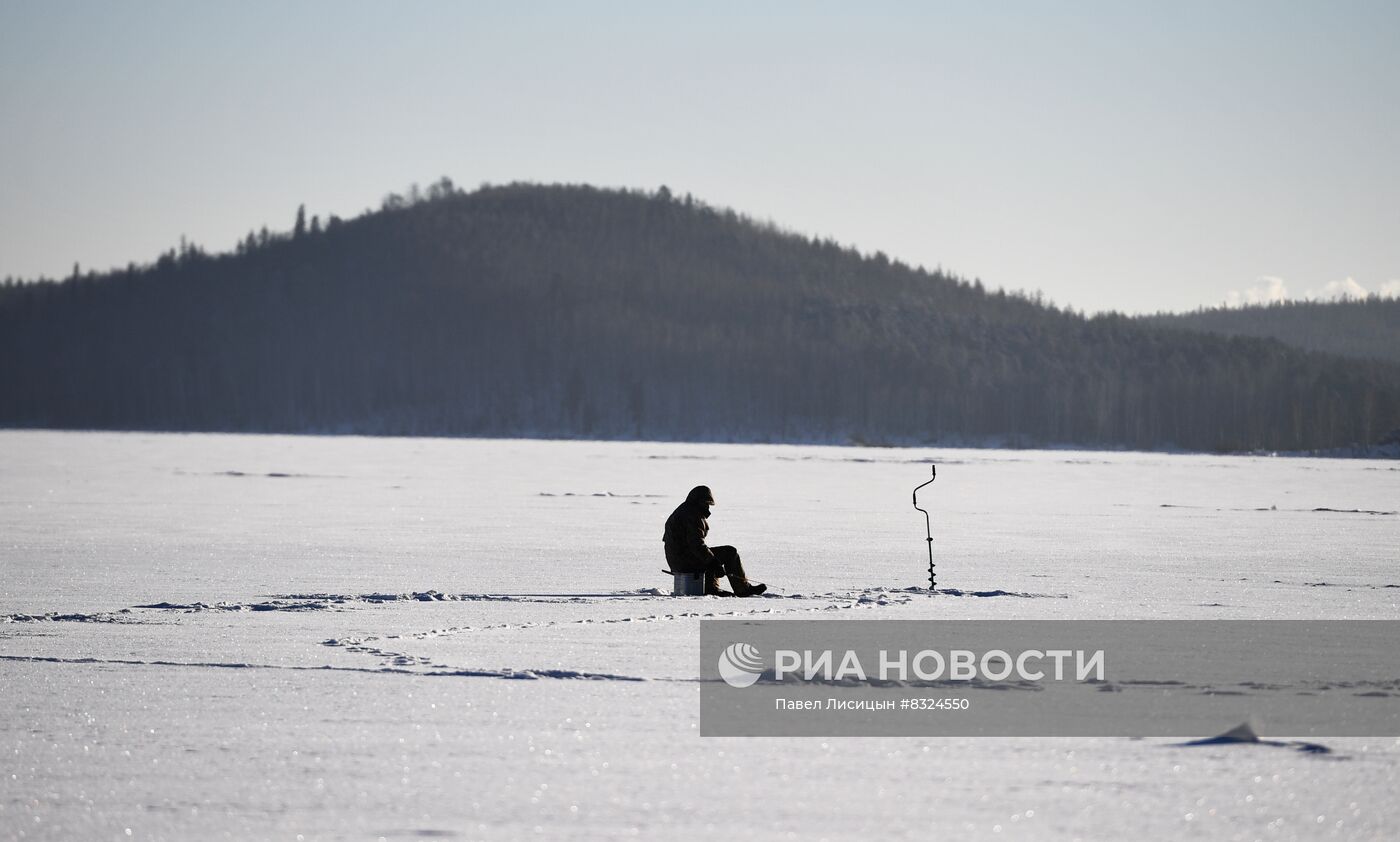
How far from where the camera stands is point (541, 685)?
890cm

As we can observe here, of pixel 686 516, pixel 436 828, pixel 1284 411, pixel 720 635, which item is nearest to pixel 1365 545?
pixel 686 516

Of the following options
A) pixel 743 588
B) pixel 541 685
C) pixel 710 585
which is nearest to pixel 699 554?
pixel 710 585

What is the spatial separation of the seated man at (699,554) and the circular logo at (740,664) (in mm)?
3502

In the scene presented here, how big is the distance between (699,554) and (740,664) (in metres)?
4.56

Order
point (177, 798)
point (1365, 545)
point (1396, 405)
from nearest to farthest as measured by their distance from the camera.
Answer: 1. point (177, 798)
2. point (1365, 545)
3. point (1396, 405)

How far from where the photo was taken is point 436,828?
18.7ft

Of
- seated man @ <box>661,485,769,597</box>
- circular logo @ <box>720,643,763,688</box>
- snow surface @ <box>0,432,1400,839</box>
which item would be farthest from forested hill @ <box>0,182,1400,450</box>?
circular logo @ <box>720,643,763,688</box>

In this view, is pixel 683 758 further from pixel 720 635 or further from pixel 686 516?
pixel 686 516

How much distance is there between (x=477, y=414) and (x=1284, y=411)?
88.0 meters

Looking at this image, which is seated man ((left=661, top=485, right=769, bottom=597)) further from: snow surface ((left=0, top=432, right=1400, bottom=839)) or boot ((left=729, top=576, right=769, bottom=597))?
snow surface ((left=0, top=432, right=1400, bottom=839))

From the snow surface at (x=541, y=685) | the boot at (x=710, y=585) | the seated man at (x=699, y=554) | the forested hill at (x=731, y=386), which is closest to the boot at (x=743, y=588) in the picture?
the seated man at (x=699, y=554)

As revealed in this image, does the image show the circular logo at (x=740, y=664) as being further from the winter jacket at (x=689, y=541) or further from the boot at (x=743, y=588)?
the winter jacket at (x=689, y=541)

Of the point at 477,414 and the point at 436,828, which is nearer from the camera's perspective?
the point at 436,828

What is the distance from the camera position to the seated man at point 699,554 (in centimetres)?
1419
